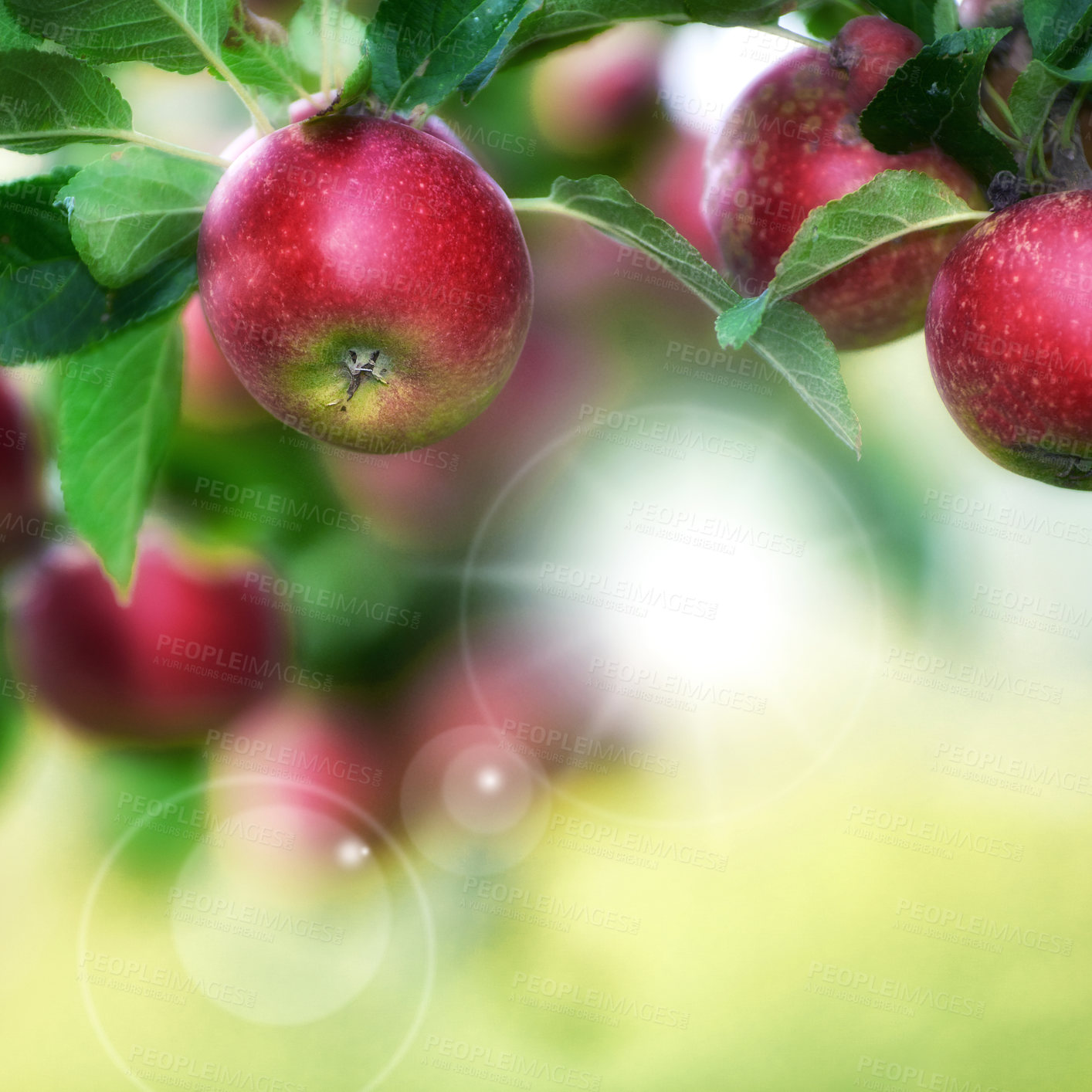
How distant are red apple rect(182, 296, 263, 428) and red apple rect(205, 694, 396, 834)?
0.57 ft

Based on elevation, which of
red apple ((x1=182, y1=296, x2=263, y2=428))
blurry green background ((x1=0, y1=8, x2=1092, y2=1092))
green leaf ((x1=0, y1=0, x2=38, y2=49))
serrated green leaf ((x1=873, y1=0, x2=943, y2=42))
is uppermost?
serrated green leaf ((x1=873, y1=0, x2=943, y2=42))

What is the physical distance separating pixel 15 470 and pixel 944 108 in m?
0.48

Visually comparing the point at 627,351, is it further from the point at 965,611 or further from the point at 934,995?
the point at 934,995

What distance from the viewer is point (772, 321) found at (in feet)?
1.18

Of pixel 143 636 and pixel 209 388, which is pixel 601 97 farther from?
pixel 143 636

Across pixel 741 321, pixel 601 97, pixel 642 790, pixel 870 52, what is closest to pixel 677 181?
pixel 601 97

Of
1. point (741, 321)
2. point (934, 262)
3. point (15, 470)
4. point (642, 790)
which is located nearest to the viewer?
point (741, 321)

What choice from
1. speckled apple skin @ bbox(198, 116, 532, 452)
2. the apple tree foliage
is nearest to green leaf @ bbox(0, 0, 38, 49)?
the apple tree foliage

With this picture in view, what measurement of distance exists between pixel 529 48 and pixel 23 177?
0.70 ft

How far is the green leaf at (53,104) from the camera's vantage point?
0.37 meters

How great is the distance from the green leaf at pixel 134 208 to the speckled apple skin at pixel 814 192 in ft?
0.72

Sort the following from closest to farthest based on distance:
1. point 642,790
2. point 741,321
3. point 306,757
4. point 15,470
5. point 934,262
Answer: point 741,321, point 934,262, point 15,470, point 306,757, point 642,790

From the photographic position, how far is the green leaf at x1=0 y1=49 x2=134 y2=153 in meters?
0.37

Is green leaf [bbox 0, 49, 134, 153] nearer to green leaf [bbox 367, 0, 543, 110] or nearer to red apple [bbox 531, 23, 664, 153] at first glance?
green leaf [bbox 367, 0, 543, 110]
